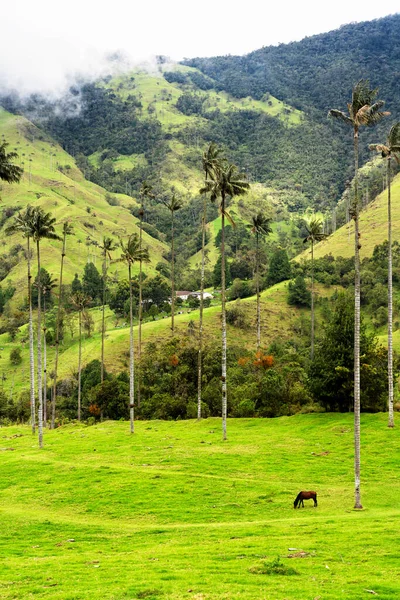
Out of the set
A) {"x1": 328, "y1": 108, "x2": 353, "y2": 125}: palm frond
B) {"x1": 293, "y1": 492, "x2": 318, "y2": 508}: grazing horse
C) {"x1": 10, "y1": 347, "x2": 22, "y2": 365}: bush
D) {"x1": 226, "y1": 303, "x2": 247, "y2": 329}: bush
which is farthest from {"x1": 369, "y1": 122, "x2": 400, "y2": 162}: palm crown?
{"x1": 10, "y1": 347, "x2": 22, "y2": 365}: bush

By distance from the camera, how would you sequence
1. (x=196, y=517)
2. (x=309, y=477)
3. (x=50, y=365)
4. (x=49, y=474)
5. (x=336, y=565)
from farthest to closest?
(x=50, y=365), (x=49, y=474), (x=309, y=477), (x=196, y=517), (x=336, y=565)

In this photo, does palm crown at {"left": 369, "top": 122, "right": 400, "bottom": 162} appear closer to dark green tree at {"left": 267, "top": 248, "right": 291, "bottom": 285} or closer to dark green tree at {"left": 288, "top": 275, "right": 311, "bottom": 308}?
dark green tree at {"left": 288, "top": 275, "right": 311, "bottom": 308}

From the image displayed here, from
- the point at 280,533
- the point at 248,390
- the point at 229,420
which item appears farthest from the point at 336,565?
the point at 248,390

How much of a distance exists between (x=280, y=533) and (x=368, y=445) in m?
25.2

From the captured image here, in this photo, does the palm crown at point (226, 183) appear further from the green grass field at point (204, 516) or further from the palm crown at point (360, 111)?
the green grass field at point (204, 516)

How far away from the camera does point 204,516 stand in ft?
109

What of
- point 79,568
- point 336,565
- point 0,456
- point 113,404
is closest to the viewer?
point 336,565

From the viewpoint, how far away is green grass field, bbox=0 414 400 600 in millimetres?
19734

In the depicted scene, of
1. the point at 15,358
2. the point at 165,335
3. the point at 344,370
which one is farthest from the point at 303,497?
the point at 15,358

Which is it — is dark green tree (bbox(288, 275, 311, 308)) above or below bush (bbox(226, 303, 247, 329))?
above

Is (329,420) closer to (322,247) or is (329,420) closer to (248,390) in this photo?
(248,390)

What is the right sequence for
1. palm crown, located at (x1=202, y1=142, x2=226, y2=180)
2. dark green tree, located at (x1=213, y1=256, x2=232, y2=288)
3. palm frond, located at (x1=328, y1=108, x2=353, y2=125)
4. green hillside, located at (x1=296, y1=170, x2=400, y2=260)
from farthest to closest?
dark green tree, located at (x1=213, y1=256, x2=232, y2=288) → green hillside, located at (x1=296, y1=170, x2=400, y2=260) → palm crown, located at (x1=202, y1=142, x2=226, y2=180) → palm frond, located at (x1=328, y1=108, x2=353, y2=125)

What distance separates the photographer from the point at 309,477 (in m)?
41.8

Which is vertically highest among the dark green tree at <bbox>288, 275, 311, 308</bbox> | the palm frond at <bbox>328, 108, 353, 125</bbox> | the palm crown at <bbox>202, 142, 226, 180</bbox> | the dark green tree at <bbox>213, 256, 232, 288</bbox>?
the palm crown at <bbox>202, 142, 226, 180</bbox>
